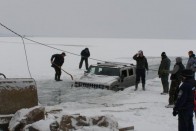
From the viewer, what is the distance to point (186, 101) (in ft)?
21.2

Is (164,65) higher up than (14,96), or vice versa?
(164,65)

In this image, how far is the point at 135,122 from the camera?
28.3 feet

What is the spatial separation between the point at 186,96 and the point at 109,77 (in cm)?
923

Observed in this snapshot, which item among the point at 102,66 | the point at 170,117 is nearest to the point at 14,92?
the point at 170,117

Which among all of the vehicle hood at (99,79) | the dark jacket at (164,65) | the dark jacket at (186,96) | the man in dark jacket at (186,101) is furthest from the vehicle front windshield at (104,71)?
the dark jacket at (186,96)

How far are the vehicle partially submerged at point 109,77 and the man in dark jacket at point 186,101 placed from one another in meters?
8.16

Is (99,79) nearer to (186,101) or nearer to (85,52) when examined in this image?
(85,52)

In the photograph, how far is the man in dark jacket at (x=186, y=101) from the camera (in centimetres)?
644

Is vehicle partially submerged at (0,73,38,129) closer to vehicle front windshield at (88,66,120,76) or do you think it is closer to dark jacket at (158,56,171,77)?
dark jacket at (158,56,171,77)

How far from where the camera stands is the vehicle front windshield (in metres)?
15.9

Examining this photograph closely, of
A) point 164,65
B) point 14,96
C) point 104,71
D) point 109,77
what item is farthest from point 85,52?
point 14,96

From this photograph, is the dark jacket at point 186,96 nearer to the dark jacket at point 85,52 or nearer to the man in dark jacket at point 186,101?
the man in dark jacket at point 186,101

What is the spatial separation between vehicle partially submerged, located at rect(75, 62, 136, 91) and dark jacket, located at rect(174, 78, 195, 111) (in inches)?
327

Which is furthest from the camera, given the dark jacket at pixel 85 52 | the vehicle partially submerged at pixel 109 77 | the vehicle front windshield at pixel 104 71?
the dark jacket at pixel 85 52
